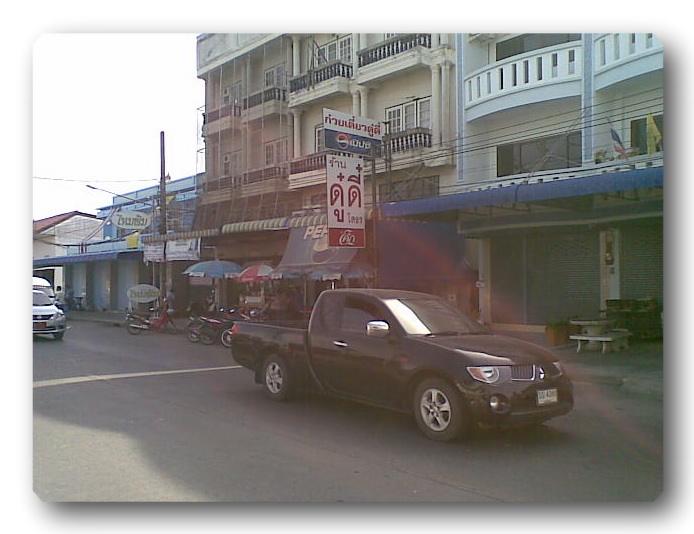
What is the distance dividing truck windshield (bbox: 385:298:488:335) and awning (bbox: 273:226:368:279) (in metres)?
2.93

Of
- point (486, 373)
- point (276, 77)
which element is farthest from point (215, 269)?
point (486, 373)

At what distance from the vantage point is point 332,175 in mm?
11195

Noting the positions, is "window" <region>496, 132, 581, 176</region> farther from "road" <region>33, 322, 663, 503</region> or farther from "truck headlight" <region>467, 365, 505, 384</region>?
"truck headlight" <region>467, 365, 505, 384</region>

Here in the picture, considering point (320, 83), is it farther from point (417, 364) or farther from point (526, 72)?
point (417, 364)

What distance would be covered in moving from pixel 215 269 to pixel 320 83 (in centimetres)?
477

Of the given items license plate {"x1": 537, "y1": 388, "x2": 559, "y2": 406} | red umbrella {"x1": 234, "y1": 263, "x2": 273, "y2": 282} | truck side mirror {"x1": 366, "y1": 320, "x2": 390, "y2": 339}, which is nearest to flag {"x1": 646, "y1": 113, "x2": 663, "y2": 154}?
license plate {"x1": 537, "y1": 388, "x2": 559, "y2": 406}

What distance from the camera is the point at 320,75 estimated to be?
1285 cm

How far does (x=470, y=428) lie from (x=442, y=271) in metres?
4.10

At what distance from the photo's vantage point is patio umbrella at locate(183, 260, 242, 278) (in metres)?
14.0

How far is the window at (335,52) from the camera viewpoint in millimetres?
11297

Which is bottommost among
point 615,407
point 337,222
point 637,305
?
point 615,407

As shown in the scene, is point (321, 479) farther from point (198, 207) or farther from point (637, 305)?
point (198, 207)

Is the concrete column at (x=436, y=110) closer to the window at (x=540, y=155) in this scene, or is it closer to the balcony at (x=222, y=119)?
the window at (x=540, y=155)

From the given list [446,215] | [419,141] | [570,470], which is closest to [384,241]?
[446,215]
